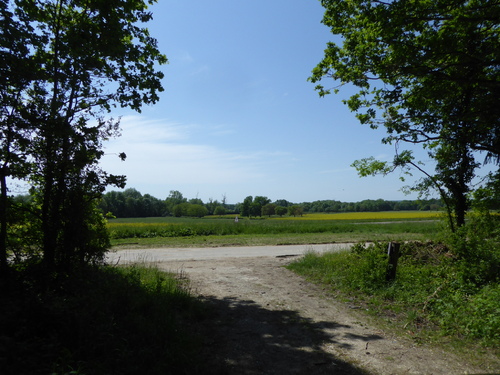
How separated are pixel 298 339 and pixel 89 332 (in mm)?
2917

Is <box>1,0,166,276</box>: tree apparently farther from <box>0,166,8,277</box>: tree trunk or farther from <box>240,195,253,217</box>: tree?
<box>240,195,253,217</box>: tree

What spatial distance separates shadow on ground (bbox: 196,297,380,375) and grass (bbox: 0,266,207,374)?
0.41 m

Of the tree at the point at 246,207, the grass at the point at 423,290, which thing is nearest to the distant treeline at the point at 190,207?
the tree at the point at 246,207

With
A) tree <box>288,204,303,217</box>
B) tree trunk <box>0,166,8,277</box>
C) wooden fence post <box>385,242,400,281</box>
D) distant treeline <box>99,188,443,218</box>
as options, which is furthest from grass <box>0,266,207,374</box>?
tree <box>288,204,303,217</box>

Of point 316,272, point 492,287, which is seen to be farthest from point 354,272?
point 492,287

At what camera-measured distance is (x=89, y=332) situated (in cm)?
390

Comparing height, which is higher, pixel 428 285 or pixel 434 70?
pixel 434 70

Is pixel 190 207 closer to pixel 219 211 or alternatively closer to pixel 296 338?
pixel 219 211

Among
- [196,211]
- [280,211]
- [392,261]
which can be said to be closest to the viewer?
[392,261]

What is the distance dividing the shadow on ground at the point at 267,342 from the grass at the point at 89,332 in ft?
1.34

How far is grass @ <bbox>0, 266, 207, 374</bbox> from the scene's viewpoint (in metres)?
3.43

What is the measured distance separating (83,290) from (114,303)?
1.59ft

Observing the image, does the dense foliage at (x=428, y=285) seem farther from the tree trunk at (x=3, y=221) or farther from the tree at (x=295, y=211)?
the tree at (x=295, y=211)

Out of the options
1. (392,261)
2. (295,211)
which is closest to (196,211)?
(295,211)
